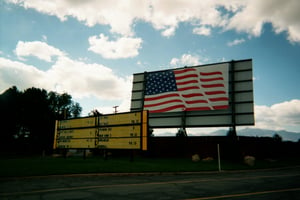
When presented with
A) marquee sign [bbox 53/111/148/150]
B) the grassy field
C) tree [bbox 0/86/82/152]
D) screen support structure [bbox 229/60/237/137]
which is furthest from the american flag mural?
tree [bbox 0/86/82/152]

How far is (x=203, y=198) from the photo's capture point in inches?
241

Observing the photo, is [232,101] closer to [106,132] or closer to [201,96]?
[201,96]

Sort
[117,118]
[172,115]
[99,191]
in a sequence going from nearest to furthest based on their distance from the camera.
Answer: [99,191], [117,118], [172,115]

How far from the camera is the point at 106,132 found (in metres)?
19.8

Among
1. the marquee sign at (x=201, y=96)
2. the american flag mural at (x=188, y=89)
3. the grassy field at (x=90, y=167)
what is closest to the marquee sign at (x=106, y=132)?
the grassy field at (x=90, y=167)

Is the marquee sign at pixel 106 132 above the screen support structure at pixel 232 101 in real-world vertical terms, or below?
below

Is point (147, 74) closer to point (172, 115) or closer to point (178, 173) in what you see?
point (172, 115)

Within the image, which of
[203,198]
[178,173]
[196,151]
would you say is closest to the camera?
[203,198]

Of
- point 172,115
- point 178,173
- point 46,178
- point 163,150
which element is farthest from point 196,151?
point 46,178

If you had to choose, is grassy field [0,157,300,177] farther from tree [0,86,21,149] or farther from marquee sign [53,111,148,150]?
tree [0,86,21,149]

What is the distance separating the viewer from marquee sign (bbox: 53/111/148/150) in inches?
692

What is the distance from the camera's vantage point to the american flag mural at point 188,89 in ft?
82.8

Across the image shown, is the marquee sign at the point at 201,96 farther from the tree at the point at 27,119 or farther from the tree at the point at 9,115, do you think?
the tree at the point at 9,115

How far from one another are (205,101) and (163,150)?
285 inches
